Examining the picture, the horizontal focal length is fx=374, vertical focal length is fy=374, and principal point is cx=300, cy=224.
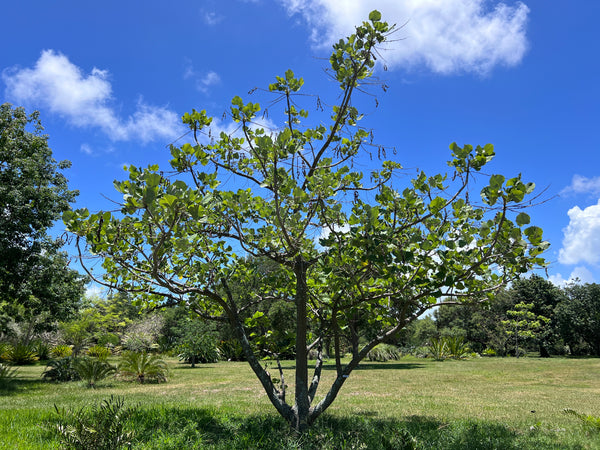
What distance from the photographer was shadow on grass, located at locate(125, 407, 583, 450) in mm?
4402

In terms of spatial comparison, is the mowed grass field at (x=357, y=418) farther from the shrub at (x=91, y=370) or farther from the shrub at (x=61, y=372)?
the shrub at (x=61, y=372)

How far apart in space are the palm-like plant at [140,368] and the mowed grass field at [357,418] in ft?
1.97

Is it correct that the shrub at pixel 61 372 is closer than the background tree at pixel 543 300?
Yes

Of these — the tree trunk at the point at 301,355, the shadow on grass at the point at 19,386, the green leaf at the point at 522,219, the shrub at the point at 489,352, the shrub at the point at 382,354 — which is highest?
the green leaf at the point at 522,219

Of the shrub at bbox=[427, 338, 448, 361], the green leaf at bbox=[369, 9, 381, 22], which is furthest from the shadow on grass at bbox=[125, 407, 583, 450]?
the shrub at bbox=[427, 338, 448, 361]

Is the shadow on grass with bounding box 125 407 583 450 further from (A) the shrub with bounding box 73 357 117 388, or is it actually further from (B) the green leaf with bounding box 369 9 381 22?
A: (A) the shrub with bounding box 73 357 117 388

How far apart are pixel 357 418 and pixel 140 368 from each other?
35.2 ft

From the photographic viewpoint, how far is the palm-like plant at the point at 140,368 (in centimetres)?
1412

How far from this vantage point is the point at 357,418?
6281 millimetres

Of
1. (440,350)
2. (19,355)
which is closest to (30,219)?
(19,355)

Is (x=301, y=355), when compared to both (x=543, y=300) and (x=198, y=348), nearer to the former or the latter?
(x=198, y=348)

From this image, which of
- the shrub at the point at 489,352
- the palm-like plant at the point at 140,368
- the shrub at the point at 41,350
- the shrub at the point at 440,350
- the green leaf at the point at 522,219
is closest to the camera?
the green leaf at the point at 522,219

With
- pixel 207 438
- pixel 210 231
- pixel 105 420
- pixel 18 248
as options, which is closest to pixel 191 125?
pixel 210 231

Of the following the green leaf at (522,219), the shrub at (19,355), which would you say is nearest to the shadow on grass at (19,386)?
the shrub at (19,355)
